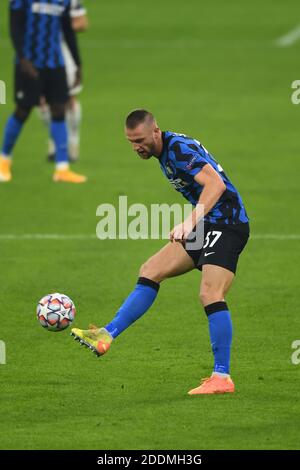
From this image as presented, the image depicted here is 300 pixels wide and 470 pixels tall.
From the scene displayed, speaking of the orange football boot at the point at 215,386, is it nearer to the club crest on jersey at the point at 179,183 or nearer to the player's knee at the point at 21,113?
the club crest on jersey at the point at 179,183

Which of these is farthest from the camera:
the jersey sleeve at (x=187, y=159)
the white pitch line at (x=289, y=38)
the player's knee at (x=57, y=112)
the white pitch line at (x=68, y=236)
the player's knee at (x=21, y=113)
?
the white pitch line at (x=289, y=38)

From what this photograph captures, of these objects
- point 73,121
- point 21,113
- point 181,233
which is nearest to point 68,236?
point 21,113

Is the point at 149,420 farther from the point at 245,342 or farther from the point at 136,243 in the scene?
the point at 136,243

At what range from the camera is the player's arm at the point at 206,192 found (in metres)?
9.15

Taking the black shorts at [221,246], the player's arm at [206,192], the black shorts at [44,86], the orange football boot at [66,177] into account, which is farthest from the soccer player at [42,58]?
the player's arm at [206,192]

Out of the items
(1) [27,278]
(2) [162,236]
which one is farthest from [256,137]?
(1) [27,278]

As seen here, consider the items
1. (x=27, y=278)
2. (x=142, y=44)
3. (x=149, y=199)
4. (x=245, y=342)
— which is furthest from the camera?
(x=142, y=44)

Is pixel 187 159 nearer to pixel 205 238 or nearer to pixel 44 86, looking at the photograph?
pixel 205 238

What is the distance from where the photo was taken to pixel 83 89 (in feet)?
83.6

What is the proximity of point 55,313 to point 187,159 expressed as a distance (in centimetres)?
171

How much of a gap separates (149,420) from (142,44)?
22782mm

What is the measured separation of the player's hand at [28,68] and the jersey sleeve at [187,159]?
7.95 meters

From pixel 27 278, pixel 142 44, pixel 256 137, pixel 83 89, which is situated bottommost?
pixel 27 278

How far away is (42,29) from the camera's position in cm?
1750
